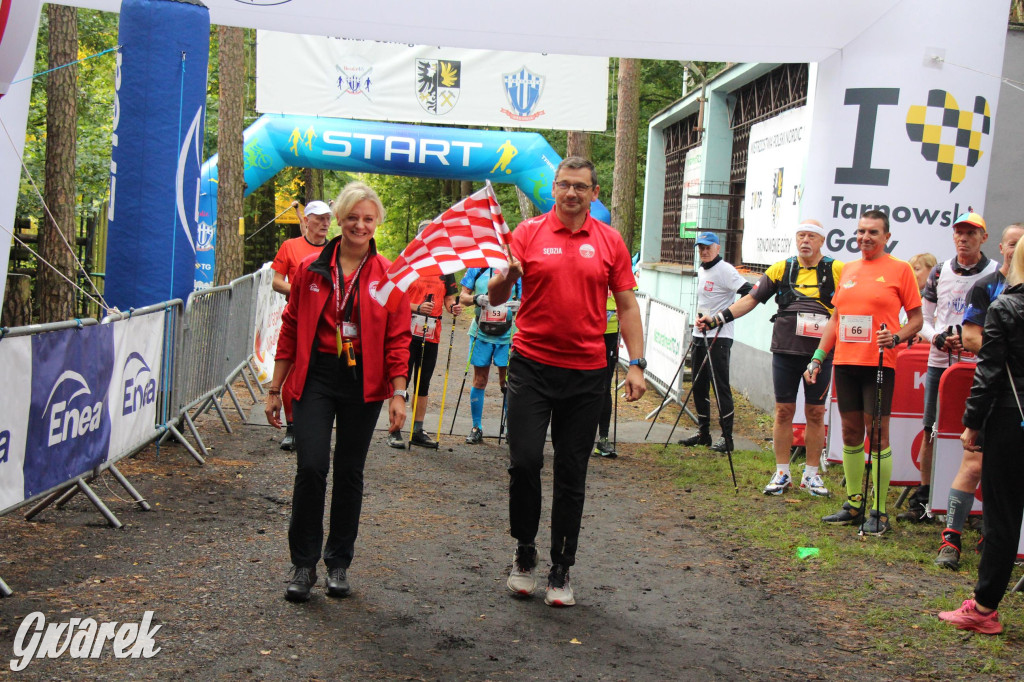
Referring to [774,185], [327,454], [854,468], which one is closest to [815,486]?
[854,468]

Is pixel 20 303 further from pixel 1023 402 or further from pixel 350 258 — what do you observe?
pixel 1023 402

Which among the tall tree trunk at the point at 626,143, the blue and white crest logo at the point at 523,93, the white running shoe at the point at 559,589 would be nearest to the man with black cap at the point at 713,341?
the white running shoe at the point at 559,589

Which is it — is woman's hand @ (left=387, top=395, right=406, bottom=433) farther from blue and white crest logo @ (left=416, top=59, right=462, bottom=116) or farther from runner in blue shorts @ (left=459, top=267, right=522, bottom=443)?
blue and white crest logo @ (left=416, top=59, right=462, bottom=116)

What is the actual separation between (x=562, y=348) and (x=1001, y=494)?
7.43ft

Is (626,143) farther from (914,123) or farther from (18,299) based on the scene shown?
(18,299)

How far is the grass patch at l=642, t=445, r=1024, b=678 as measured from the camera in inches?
182

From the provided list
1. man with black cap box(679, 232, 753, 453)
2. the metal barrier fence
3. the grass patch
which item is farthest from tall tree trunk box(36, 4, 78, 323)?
the grass patch

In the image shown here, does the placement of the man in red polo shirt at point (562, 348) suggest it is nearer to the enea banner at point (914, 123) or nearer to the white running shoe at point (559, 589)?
the white running shoe at point (559, 589)

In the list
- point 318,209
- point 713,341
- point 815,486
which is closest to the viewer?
point 815,486

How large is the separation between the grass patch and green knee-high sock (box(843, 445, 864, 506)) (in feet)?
0.95

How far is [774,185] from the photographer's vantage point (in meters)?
13.6

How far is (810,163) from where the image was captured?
9.08 metres

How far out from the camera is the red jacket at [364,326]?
474cm

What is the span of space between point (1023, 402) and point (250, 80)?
28.2 metres
